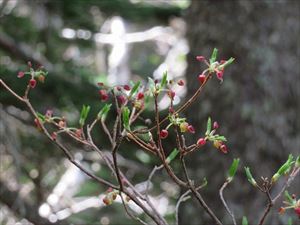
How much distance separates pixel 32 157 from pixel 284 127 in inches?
60.5

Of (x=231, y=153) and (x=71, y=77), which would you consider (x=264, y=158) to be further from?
(x=71, y=77)

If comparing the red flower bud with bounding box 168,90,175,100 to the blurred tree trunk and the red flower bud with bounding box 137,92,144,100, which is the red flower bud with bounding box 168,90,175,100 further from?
the blurred tree trunk

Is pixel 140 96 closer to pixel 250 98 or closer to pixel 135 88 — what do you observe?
pixel 135 88

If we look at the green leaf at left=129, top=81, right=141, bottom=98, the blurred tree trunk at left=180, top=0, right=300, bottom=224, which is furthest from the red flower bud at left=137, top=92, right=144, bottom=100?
the blurred tree trunk at left=180, top=0, right=300, bottom=224

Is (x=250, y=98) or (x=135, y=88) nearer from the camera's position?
(x=135, y=88)

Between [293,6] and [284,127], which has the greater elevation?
[293,6]

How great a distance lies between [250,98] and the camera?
2166mm

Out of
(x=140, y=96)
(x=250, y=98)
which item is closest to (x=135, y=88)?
(x=140, y=96)

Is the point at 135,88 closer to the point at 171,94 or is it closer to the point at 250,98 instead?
the point at 171,94

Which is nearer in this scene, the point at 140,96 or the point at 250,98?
the point at 140,96

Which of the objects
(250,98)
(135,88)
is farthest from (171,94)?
(250,98)

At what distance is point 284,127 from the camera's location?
84.7 inches

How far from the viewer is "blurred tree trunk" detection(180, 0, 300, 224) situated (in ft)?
6.87

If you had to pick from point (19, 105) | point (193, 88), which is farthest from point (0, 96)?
point (193, 88)
